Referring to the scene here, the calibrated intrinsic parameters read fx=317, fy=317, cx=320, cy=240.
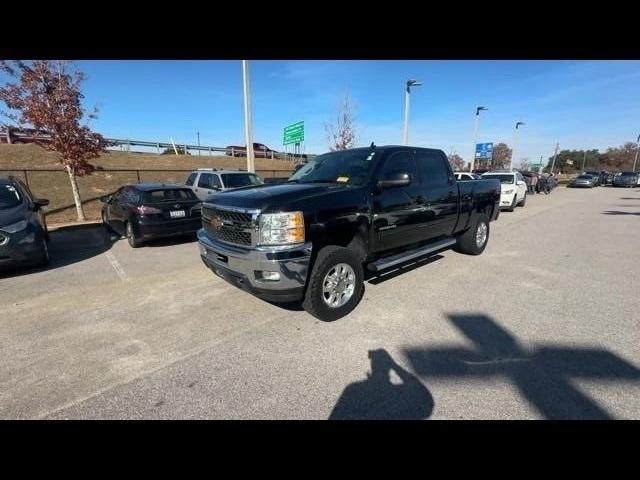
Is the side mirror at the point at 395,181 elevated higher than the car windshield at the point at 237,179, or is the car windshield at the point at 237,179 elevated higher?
the side mirror at the point at 395,181

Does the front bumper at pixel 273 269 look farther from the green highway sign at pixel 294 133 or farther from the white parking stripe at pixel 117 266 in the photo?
the green highway sign at pixel 294 133

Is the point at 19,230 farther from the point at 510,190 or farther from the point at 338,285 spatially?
the point at 510,190

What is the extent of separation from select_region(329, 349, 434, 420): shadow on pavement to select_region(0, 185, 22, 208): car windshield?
6.78m

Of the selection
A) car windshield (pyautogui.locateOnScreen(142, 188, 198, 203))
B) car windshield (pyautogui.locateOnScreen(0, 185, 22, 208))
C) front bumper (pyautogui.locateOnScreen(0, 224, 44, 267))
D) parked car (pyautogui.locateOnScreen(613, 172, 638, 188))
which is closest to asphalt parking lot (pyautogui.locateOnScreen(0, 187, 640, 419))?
front bumper (pyautogui.locateOnScreen(0, 224, 44, 267))

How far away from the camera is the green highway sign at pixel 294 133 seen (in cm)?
2837

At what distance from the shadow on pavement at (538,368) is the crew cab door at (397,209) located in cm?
163

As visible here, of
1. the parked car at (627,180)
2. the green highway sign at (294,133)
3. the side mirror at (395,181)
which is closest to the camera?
the side mirror at (395,181)

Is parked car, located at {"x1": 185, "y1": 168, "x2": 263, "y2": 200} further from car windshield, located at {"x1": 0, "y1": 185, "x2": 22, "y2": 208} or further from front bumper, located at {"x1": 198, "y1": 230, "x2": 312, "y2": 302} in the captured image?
front bumper, located at {"x1": 198, "y1": 230, "x2": 312, "y2": 302}

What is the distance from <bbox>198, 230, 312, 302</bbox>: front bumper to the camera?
3.29m

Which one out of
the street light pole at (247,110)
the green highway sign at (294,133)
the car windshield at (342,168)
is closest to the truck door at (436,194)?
the car windshield at (342,168)

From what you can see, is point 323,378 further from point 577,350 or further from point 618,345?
point 618,345

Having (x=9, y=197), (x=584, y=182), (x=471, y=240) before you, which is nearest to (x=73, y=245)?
(x=9, y=197)

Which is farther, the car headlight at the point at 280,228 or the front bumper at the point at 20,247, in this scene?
the front bumper at the point at 20,247
